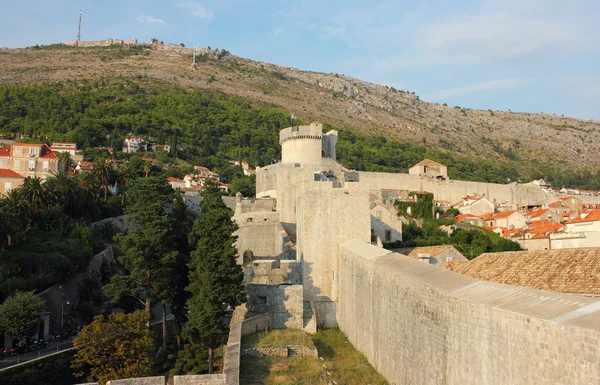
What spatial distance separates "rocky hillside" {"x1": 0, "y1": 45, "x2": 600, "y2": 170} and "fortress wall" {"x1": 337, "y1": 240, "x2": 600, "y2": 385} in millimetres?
102488

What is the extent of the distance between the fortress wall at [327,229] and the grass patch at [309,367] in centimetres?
275

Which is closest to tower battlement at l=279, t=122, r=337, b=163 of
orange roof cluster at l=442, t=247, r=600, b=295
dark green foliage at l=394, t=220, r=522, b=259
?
dark green foliage at l=394, t=220, r=522, b=259

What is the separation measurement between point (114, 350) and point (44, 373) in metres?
2.64

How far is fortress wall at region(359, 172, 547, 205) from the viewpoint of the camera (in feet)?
207

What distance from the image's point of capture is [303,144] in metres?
39.6

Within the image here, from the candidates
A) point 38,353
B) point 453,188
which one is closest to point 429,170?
point 453,188

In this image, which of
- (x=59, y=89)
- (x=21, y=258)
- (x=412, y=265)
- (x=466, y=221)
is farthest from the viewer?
(x=59, y=89)

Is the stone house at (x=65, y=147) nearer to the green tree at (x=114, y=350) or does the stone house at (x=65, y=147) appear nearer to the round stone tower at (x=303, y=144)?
the round stone tower at (x=303, y=144)

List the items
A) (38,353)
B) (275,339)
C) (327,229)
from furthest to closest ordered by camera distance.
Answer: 1. (38,353)
2. (327,229)
3. (275,339)

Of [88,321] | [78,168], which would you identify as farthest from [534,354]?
[78,168]

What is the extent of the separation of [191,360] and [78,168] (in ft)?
121

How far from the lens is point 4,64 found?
12538cm

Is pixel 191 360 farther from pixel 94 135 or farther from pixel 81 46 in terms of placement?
pixel 81 46

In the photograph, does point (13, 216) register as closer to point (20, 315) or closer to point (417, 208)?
point (20, 315)
